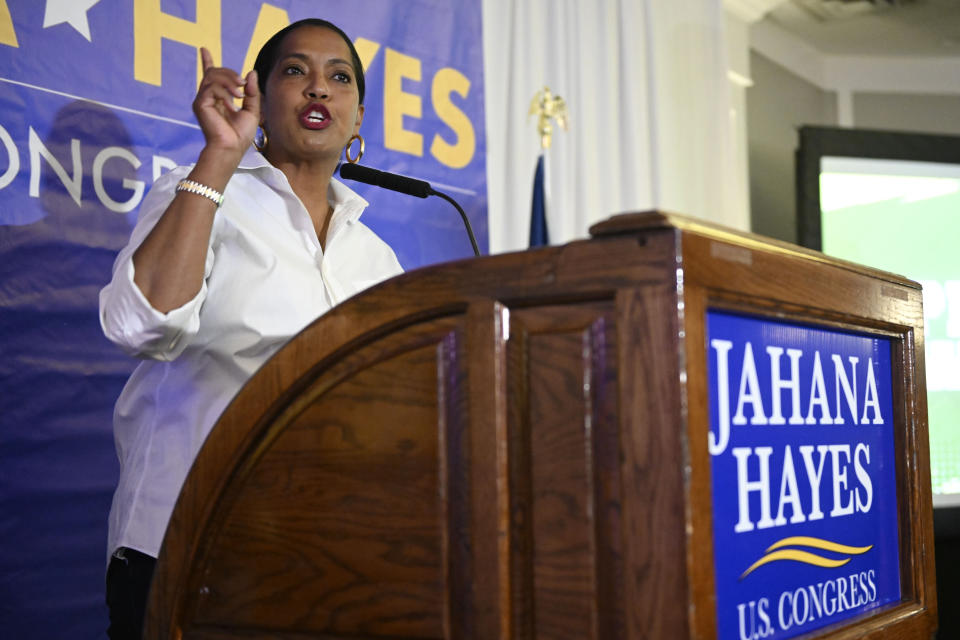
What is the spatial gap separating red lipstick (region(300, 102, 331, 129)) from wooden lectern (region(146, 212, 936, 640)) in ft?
2.24

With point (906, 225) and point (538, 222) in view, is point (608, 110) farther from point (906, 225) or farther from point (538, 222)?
point (906, 225)

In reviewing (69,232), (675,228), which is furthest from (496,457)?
(69,232)

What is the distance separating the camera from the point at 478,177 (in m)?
2.60

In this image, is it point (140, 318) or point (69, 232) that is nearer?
point (140, 318)

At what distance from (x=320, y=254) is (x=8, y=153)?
636 mm

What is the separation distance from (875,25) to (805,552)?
14.2ft

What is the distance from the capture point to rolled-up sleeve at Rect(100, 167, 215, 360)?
1085 millimetres

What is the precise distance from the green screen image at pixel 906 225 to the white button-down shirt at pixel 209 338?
10.1 ft

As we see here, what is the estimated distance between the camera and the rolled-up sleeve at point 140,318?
1.08 metres

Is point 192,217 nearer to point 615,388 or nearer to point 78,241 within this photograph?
point 615,388

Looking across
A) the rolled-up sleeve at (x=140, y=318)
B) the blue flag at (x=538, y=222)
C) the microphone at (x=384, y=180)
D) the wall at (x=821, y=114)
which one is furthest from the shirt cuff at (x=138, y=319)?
the wall at (x=821, y=114)

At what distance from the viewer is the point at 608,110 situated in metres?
3.32

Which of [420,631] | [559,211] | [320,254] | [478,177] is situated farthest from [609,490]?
[559,211]

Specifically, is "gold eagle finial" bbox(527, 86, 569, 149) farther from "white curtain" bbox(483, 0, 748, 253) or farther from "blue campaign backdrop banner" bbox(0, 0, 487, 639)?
"blue campaign backdrop banner" bbox(0, 0, 487, 639)
